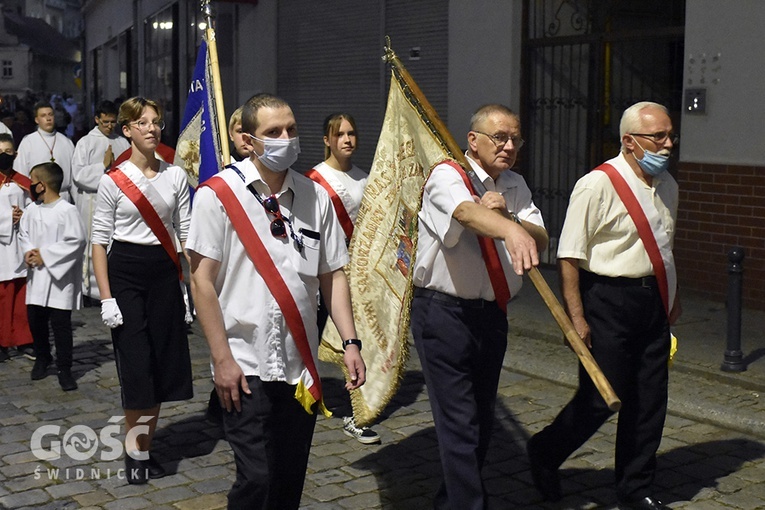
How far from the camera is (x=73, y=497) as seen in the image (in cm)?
555

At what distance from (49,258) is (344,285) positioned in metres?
4.42

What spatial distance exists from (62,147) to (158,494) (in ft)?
23.0

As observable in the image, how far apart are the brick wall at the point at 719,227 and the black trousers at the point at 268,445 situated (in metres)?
6.61

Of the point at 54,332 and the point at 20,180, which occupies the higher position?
the point at 20,180

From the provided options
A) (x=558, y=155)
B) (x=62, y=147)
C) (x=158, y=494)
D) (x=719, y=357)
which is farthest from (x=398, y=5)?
(x=158, y=494)

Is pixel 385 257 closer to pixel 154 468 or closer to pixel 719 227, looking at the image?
pixel 154 468

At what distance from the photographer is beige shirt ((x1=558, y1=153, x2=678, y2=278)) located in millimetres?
5090

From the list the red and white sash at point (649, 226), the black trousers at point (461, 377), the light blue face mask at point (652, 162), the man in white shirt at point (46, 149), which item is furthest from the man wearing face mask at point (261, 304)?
the man in white shirt at point (46, 149)

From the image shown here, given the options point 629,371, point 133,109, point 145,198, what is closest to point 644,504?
point 629,371

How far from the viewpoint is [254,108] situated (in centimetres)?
417

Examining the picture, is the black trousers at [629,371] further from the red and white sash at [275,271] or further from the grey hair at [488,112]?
the red and white sash at [275,271]

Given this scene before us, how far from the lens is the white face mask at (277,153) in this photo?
13.4 ft

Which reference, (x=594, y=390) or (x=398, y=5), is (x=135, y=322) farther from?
(x=398, y=5)

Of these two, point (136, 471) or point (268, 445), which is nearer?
point (268, 445)
